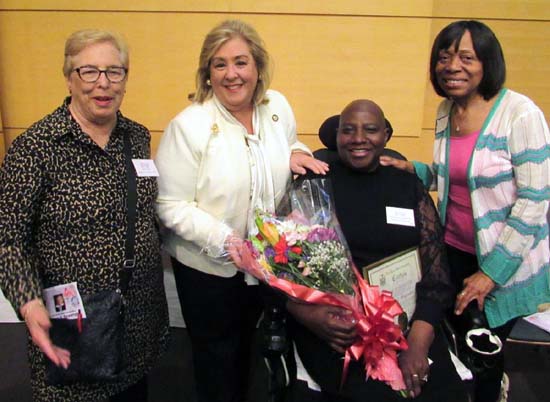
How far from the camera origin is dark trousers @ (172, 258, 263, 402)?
5.85 feet

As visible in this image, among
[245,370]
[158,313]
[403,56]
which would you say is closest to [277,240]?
[158,313]

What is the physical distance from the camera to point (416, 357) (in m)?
1.55

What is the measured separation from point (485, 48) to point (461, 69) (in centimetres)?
11

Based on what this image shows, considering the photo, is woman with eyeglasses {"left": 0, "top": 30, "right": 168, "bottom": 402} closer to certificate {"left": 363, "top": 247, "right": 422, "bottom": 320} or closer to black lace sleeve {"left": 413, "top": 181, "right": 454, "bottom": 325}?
certificate {"left": 363, "top": 247, "right": 422, "bottom": 320}

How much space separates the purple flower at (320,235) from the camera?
4.73 ft

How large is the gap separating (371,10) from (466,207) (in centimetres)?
177

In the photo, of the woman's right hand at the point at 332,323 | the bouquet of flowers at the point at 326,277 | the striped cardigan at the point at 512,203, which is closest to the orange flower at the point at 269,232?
the bouquet of flowers at the point at 326,277

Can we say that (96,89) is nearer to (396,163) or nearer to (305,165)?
(305,165)

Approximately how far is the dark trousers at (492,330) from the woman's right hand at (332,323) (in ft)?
1.87

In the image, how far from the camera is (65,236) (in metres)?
1.38

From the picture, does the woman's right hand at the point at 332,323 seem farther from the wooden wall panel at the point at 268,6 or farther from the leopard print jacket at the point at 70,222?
the wooden wall panel at the point at 268,6

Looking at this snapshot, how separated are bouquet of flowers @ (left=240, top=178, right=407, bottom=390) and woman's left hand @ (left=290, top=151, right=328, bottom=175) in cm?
27

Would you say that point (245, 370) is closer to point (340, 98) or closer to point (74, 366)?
point (74, 366)

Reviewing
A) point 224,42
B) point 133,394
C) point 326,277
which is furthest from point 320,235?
point 133,394
